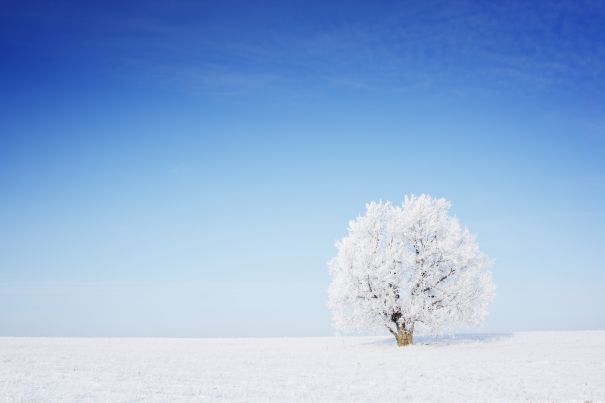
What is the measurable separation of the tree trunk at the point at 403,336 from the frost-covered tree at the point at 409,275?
0.08 metres

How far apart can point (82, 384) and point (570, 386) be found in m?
21.4

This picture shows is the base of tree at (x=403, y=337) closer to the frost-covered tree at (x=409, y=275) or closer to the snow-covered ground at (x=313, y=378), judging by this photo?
the frost-covered tree at (x=409, y=275)

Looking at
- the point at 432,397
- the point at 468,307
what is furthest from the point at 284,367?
the point at 468,307

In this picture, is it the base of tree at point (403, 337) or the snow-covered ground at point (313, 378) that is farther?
the base of tree at point (403, 337)

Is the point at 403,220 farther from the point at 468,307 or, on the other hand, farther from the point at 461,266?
the point at 468,307

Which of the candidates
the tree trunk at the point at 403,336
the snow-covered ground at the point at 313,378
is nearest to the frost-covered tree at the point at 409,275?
the tree trunk at the point at 403,336

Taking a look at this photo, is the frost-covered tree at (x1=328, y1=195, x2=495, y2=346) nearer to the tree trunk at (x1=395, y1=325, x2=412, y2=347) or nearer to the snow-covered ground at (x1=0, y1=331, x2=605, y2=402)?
the tree trunk at (x1=395, y1=325, x2=412, y2=347)

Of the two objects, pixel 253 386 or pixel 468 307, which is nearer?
pixel 253 386

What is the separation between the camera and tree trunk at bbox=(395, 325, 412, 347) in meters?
45.8

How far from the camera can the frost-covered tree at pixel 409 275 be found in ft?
143

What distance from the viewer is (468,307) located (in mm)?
43906

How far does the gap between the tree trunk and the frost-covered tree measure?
78 millimetres

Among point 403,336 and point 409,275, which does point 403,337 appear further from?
point 409,275

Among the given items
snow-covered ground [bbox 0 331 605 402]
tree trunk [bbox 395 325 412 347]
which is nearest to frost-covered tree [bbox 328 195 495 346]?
tree trunk [bbox 395 325 412 347]
